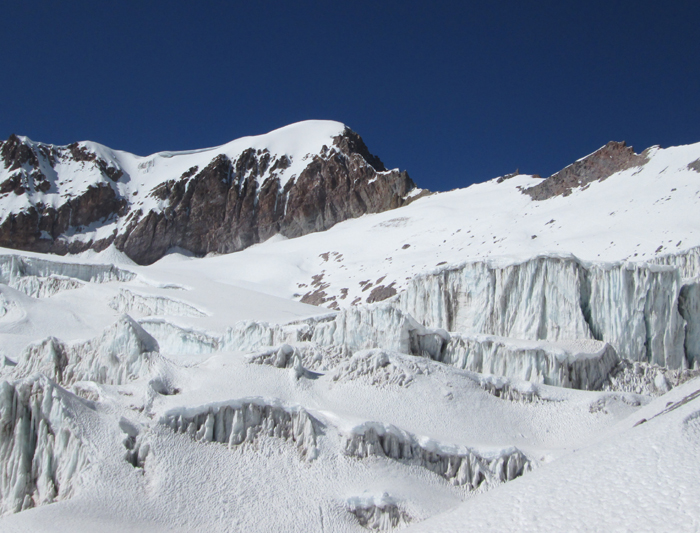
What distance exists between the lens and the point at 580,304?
24.6m

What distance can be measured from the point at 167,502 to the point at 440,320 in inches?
Answer: 682

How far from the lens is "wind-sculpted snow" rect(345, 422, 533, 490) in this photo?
47.8 feet

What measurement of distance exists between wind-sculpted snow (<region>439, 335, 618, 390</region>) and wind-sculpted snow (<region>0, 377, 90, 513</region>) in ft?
40.3

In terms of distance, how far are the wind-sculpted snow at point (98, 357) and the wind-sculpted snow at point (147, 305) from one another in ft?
37.9

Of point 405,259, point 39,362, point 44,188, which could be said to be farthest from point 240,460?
point 44,188

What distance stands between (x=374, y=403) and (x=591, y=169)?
48916mm

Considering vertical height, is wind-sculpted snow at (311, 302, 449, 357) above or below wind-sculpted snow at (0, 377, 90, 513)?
above

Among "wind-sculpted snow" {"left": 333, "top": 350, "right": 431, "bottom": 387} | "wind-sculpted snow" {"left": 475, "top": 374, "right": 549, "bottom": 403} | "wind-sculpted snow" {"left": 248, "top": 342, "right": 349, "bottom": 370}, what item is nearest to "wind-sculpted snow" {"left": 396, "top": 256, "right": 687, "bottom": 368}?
"wind-sculpted snow" {"left": 475, "top": 374, "right": 549, "bottom": 403}

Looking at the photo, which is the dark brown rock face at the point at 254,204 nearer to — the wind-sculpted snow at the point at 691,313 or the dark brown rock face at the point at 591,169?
the dark brown rock face at the point at 591,169

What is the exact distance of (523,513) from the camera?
311 inches

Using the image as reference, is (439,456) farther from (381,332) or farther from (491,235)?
(491,235)

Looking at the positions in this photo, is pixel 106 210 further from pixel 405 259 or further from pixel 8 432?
pixel 8 432

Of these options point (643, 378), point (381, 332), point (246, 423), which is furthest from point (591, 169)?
point (246, 423)

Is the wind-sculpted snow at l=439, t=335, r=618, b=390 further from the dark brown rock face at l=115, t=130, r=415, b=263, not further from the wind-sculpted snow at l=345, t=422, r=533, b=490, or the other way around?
the dark brown rock face at l=115, t=130, r=415, b=263
